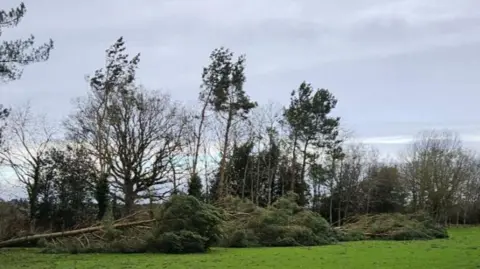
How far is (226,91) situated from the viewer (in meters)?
41.2

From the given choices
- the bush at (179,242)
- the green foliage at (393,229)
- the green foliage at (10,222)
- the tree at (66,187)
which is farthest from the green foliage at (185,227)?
the green foliage at (393,229)

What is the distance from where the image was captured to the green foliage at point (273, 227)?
2512 centimetres

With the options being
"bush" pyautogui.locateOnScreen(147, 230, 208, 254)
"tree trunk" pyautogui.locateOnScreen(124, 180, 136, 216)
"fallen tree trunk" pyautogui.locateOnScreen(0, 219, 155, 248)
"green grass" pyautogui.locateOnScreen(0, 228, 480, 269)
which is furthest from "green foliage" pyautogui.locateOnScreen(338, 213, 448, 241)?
"tree trunk" pyautogui.locateOnScreen(124, 180, 136, 216)

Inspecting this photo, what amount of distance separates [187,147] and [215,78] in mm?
5939

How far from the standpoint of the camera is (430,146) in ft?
180

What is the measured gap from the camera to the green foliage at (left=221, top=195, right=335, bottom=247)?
25.1 meters

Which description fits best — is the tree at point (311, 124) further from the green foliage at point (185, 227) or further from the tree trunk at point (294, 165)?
the green foliage at point (185, 227)

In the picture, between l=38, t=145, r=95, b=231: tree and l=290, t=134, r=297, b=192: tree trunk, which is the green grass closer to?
l=38, t=145, r=95, b=231: tree

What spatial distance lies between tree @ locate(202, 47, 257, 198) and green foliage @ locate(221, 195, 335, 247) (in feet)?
43.7

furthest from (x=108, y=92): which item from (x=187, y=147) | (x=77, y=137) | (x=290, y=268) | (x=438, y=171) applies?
(x=438, y=171)

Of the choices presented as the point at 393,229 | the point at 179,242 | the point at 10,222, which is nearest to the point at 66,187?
the point at 10,222

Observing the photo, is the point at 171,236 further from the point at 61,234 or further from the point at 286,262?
the point at 286,262

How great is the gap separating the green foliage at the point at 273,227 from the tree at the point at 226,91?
13322 millimetres

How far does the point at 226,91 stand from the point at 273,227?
1749 cm
